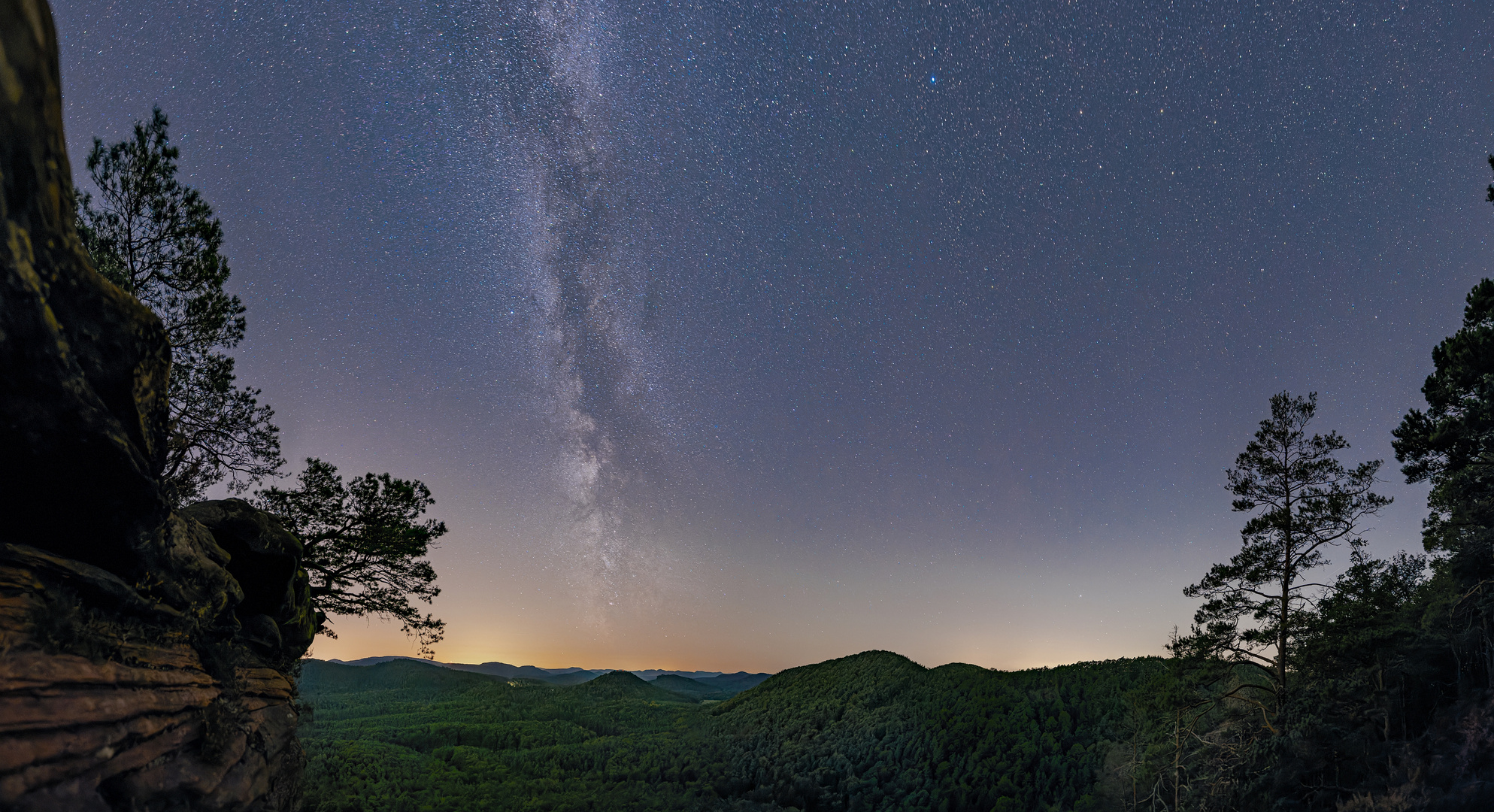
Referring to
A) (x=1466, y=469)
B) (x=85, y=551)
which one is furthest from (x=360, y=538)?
(x=1466, y=469)

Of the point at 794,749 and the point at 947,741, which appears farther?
the point at 794,749

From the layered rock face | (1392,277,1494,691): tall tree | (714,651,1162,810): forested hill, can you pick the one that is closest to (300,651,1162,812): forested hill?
(714,651,1162,810): forested hill

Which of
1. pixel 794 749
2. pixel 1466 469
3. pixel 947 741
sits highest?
pixel 1466 469

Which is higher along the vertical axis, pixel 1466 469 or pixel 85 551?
pixel 1466 469

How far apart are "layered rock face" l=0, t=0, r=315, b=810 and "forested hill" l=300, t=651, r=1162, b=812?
1263cm

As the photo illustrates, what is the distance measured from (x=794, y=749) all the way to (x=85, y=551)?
177 ft

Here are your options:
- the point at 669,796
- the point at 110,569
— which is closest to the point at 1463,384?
the point at 110,569

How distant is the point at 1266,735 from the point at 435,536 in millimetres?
32447

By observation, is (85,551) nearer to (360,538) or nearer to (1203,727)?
(360,538)

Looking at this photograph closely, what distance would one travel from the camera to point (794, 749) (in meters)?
50.9

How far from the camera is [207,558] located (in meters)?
11.7

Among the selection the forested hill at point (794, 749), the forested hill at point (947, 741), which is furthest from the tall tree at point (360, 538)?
the forested hill at point (947, 741)

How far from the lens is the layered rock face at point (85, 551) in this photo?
6.04 m

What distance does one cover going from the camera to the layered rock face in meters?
6.04
